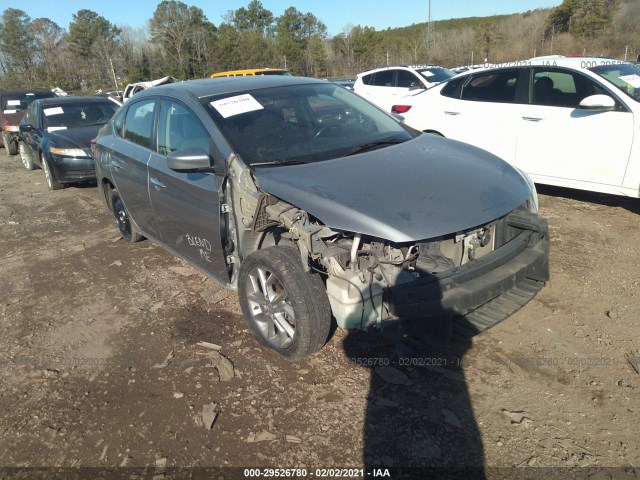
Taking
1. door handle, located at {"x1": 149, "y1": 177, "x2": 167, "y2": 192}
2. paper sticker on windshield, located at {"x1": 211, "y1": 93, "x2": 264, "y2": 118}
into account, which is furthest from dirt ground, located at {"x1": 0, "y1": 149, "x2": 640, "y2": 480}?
paper sticker on windshield, located at {"x1": 211, "y1": 93, "x2": 264, "y2": 118}

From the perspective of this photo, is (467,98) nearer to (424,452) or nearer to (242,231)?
(242,231)

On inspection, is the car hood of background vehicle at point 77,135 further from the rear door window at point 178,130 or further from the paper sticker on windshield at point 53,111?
the rear door window at point 178,130

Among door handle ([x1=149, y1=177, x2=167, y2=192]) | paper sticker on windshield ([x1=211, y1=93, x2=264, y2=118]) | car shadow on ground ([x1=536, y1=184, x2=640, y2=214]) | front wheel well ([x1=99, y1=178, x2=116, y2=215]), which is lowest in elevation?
car shadow on ground ([x1=536, y1=184, x2=640, y2=214])

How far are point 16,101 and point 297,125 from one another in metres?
14.1

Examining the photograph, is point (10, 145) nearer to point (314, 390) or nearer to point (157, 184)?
point (157, 184)

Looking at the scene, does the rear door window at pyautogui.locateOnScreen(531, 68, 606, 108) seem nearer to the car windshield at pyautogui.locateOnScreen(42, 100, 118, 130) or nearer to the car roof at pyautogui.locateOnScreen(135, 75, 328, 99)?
the car roof at pyautogui.locateOnScreen(135, 75, 328, 99)

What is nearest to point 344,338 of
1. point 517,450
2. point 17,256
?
point 517,450

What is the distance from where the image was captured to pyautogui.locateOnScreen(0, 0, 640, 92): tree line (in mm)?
37125

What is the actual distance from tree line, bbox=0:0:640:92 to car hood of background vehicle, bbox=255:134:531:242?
1384 inches

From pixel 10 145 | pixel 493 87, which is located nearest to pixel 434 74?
pixel 493 87

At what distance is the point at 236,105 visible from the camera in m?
3.53

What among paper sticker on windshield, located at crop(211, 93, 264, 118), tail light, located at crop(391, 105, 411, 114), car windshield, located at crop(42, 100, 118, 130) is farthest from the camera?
car windshield, located at crop(42, 100, 118, 130)

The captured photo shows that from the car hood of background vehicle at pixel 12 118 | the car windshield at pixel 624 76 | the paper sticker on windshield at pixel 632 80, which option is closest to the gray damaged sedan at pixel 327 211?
the car windshield at pixel 624 76

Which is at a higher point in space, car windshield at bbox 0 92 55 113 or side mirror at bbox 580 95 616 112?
car windshield at bbox 0 92 55 113
